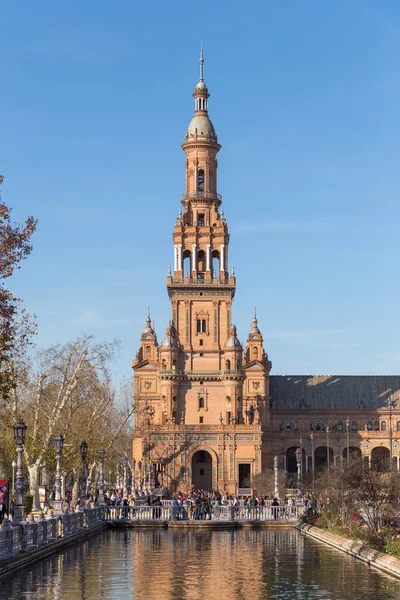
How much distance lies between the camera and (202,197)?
416 ft

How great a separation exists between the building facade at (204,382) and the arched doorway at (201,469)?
0.38ft

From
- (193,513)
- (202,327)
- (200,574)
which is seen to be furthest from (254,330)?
(200,574)

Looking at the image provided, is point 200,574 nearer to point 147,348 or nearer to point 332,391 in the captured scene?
point 147,348

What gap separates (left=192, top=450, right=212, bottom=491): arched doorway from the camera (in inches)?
4663

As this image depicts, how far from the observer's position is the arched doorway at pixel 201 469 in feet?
389

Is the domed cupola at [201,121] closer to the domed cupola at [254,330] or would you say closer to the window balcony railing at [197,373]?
the domed cupola at [254,330]

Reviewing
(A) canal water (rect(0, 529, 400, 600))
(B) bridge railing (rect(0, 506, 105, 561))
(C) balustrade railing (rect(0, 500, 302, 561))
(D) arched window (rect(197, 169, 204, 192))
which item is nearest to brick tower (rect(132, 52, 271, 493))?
(D) arched window (rect(197, 169, 204, 192))

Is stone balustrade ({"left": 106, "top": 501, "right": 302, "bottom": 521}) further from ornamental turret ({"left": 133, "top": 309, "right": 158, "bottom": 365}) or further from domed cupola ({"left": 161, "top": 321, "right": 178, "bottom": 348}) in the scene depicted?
ornamental turret ({"left": 133, "top": 309, "right": 158, "bottom": 365})

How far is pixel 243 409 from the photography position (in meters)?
126

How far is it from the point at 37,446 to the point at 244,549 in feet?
109

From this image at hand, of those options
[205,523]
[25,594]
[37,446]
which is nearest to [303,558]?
[25,594]

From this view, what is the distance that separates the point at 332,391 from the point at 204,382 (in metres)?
29.8

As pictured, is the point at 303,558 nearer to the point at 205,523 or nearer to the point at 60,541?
the point at 60,541

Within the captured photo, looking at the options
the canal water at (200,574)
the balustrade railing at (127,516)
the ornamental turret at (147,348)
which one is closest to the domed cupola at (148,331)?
the ornamental turret at (147,348)
